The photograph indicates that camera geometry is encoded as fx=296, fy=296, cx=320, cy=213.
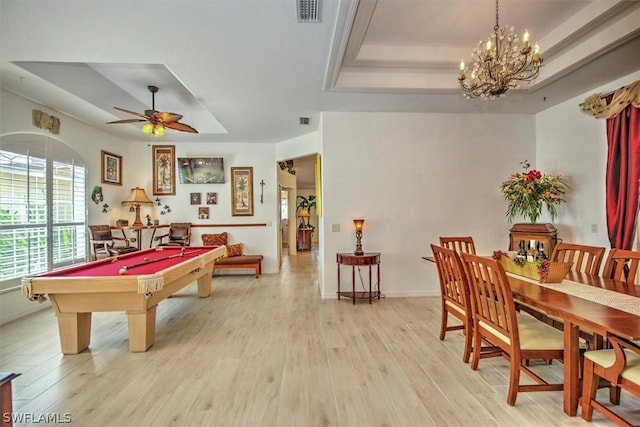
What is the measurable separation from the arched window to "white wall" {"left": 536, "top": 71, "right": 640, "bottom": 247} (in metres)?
7.50

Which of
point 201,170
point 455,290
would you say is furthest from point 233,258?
point 455,290

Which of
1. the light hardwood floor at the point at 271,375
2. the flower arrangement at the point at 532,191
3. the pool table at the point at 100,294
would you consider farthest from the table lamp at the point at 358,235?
the pool table at the point at 100,294

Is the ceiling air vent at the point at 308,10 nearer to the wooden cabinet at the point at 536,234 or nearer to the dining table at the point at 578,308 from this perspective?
the dining table at the point at 578,308

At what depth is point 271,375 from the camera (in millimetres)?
2447

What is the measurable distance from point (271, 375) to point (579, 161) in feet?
15.8

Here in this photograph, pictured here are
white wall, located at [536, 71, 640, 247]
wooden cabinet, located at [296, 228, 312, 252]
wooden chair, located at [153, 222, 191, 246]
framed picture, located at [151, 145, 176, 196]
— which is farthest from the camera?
wooden cabinet, located at [296, 228, 312, 252]

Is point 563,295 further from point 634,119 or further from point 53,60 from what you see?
point 53,60

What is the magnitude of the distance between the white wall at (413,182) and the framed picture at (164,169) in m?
3.70

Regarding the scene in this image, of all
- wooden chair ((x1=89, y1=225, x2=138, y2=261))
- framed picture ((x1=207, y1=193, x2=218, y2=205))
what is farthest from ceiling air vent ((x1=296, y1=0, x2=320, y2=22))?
framed picture ((x1=207, y1=193, x2=218, y2=205))

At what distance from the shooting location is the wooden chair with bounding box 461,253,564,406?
2.00m

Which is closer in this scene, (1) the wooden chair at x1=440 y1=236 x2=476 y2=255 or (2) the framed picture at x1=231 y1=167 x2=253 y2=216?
(1) the wooden chair at x1=440 y1=236 x2=476 y2=255

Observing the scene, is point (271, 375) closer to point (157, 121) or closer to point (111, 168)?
point (157, 121)

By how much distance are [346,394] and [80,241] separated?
504cm

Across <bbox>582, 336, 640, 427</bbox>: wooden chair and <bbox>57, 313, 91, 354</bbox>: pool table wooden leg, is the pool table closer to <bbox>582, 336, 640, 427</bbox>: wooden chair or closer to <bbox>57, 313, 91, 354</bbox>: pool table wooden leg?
<bbox>57, 313, 91, 354</bbox>: pool table wooden leg
